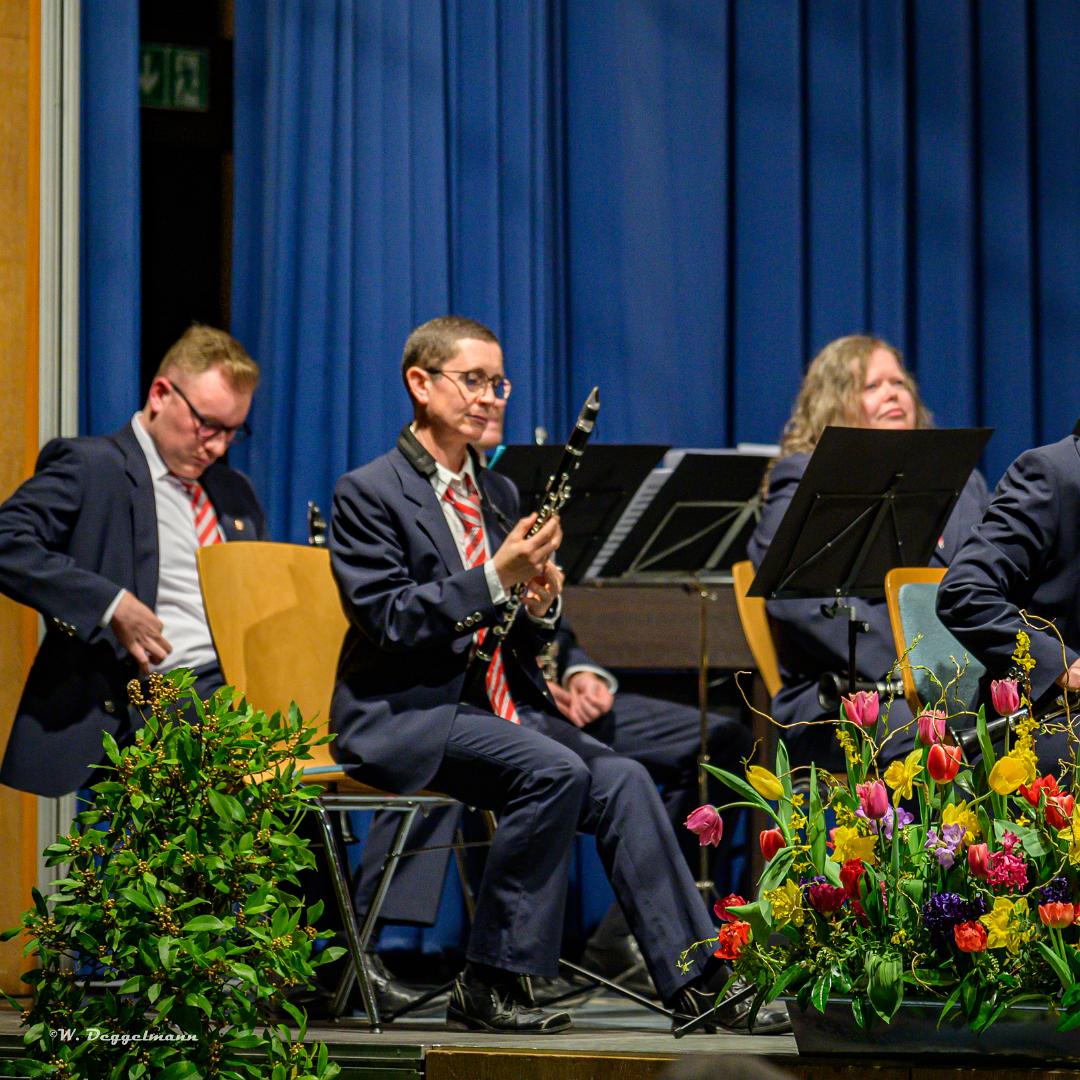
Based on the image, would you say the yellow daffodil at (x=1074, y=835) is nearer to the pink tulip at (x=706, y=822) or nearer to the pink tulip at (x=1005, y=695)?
the pink tulip at (x=1005, y=695)

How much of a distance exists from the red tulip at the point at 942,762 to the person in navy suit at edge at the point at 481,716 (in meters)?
0.97

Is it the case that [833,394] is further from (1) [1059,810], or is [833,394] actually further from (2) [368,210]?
(1) [1059,810]

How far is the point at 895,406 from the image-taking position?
168 inches

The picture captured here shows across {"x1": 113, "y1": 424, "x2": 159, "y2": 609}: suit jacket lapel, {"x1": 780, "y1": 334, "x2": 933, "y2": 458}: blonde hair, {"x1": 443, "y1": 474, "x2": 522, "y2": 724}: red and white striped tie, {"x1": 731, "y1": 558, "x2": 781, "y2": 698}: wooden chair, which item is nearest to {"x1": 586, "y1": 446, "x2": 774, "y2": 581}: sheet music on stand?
{"x1": 780, "y1": 334, "x2": 933, "y2": 458}: blonde hair

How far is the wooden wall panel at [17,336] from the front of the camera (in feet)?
12.3

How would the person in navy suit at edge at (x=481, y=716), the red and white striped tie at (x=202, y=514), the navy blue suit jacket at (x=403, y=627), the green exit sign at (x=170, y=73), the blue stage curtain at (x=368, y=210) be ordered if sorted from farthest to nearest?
the green exit sign at (x=170, y=73) < the blue stage curtain at (x=368, y=210) < the red and white striped tie at (x=202, y=514) < the navy blue suit jacket at (x=403, y=627) < the person in navy suit at edge at (x=481, y=716)

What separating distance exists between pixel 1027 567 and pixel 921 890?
3.70 feet

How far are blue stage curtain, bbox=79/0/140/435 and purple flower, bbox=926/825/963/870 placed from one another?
284 centimetres

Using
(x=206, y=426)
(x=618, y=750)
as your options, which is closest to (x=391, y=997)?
(x=618, y=750)

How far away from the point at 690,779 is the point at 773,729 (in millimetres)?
267

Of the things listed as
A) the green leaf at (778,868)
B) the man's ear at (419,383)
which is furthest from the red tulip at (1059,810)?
the man's ear at (419,383)

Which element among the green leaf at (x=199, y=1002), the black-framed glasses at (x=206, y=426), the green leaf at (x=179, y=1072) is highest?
the black-framed glasses at (x=206, y=426)

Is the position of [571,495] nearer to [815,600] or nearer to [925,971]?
[815,600]

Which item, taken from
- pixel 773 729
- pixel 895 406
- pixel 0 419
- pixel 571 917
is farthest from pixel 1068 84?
pixel 0 419
